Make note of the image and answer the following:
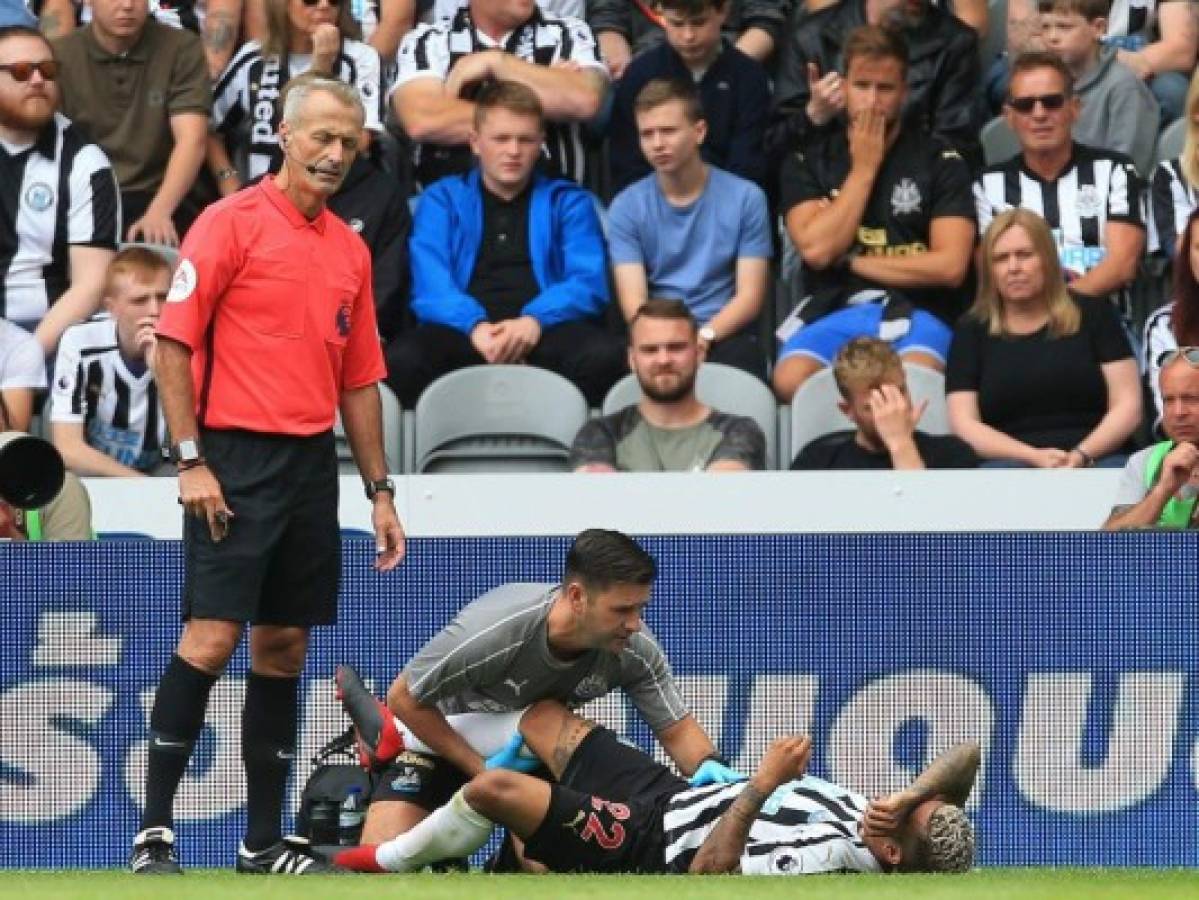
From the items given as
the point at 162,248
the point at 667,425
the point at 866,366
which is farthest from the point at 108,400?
the point at 866,366

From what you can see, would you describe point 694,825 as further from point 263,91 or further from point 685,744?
point 263,91

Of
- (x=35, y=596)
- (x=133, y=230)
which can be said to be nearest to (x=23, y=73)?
(x=133, y=230)

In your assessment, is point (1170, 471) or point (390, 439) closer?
point (1170, 471)

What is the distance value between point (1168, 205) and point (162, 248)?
13.3 ft

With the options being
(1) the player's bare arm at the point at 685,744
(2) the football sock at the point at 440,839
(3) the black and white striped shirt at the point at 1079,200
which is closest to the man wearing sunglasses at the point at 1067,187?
(3) the black and white striped shirt at the point at 1079,200

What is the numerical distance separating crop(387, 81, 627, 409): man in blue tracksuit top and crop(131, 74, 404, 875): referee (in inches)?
141

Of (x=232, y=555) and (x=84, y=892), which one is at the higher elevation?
(x=232, y=555)

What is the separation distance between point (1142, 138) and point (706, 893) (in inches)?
245

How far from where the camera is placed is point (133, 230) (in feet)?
37.7

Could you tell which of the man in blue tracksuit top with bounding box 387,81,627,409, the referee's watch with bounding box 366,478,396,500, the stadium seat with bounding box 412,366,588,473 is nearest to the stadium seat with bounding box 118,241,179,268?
the man in blue tracksuit top with bounding box 387,81,627,409

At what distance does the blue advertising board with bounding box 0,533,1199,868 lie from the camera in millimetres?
8664

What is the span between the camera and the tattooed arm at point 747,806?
686 cm

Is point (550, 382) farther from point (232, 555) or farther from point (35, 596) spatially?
point (232, 555)

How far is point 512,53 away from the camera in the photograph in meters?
11.8
